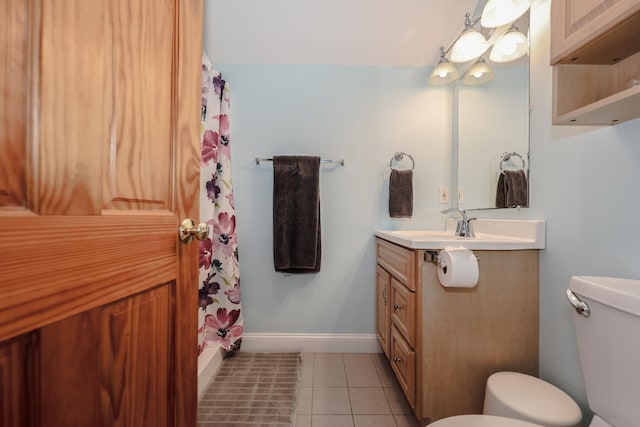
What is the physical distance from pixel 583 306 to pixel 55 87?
123 centimetres

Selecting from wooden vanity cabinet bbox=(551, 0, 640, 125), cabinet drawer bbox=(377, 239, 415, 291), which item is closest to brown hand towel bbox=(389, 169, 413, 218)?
cabinet drawer bbox=(377, 239, 415, 291)

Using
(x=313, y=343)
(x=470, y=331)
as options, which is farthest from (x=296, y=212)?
(x=470, y=331)

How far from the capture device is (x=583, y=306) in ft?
2.44

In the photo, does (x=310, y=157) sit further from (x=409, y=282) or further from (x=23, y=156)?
(x=23, y=156)

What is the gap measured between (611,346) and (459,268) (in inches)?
16.5

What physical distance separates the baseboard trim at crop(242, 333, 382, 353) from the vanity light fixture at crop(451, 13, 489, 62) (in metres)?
1.89

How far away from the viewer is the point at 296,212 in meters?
1.82

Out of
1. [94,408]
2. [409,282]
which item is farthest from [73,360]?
[409,282]

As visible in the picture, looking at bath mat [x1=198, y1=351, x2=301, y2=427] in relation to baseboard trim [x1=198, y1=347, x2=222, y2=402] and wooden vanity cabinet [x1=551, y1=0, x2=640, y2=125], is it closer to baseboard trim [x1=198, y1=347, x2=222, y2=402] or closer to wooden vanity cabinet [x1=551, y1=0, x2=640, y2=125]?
baseboard trim [x1=198, y1=347, x2=222, y2=402]

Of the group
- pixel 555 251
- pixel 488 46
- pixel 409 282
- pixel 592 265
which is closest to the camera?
pixel 592 265

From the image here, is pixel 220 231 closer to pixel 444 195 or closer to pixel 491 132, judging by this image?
pixel 444 195

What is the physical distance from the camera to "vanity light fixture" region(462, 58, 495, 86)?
157 centimetres

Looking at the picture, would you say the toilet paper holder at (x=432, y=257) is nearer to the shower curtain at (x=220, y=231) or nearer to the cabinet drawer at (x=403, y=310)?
the cabinet drawer at (x=403, y=310)

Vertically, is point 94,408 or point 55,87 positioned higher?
point 55,87
